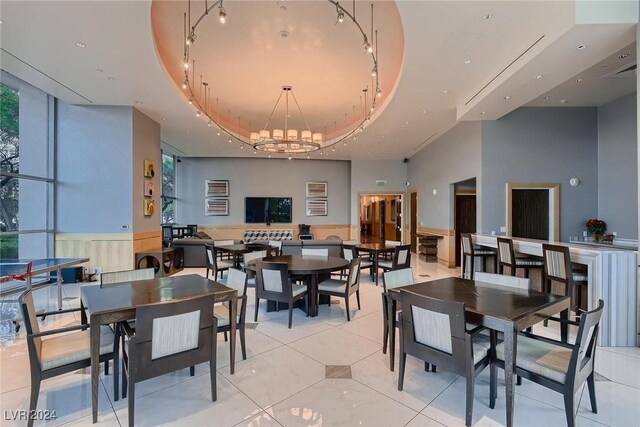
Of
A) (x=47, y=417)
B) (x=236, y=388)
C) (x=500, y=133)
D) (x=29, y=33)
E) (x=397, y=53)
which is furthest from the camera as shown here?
(x=500, y=133)

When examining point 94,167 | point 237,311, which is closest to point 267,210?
Answer: point 94,167

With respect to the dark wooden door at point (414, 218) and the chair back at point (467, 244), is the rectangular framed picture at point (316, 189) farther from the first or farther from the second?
the chair back at point (467, 244)

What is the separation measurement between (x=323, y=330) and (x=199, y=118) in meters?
5.27

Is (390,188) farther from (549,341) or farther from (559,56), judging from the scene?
(549,341)

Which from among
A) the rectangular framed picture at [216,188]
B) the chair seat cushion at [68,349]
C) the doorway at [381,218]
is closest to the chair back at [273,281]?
the chair seat cushion at [68,349]

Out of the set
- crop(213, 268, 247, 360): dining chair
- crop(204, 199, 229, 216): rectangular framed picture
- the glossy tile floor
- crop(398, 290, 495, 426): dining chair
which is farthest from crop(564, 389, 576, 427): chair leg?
crop(204, 199, 229, 216): rectangular framed picture

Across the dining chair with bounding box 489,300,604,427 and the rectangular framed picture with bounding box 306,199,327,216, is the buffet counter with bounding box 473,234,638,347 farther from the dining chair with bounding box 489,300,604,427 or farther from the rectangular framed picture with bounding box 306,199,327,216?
the rectangular framed picture with bounding box 306,199,327,216

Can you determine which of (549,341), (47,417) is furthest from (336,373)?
(47,417)

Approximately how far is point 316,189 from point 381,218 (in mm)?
5795

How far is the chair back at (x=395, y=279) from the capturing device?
2.91 meters

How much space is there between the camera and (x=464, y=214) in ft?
27.6

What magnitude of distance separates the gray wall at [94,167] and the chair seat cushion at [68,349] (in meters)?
4.22

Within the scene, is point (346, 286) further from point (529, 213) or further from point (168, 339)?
point (529, 213)

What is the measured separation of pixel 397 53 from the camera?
4.63 meters
